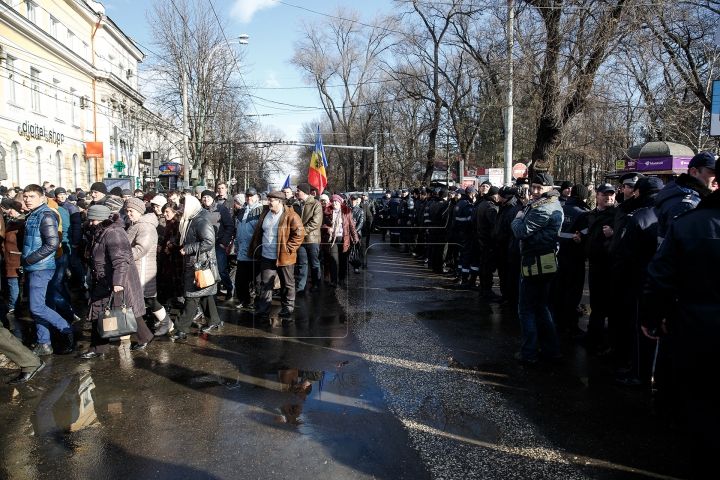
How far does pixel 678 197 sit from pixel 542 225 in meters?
1.27

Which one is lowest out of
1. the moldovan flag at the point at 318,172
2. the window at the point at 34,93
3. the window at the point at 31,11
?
the moldovan flag at the point at 318,172

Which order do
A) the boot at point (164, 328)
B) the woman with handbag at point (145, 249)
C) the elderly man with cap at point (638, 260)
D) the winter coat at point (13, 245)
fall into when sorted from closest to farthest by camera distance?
the elderly man with cap at point (638, 260)
the woman with handbag at point (145, 249)
the boot at point (164, 328)
the winter coat at point (13, 245)

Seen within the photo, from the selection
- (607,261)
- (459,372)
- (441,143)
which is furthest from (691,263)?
(441,143)

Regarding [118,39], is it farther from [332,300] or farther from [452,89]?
[332,300]

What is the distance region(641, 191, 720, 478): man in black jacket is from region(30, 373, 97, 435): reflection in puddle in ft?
14.1

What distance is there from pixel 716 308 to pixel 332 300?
7.07 metres

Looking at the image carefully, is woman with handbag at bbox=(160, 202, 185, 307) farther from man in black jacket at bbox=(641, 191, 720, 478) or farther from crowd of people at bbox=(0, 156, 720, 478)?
man in black jacket at bbox=(641, 191, 720, 478)

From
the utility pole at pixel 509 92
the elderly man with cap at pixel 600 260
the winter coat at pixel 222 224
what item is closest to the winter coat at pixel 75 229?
the winter coat at pixel 222 224

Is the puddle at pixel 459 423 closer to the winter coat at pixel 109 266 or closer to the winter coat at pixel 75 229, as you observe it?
the winter coat at pixel 109 266

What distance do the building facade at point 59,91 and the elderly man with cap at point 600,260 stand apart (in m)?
15.2

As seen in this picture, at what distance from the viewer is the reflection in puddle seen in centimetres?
424

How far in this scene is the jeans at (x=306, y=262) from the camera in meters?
9.81

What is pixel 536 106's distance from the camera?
533 inches

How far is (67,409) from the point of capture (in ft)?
15.1
